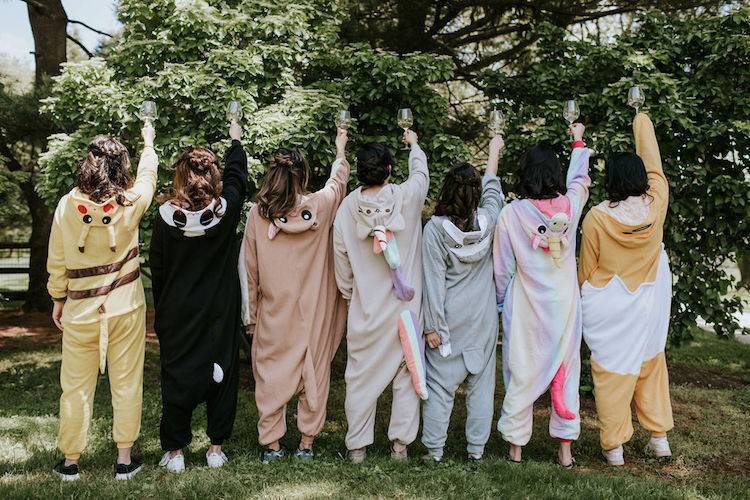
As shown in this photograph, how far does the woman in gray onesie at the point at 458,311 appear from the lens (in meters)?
3.93

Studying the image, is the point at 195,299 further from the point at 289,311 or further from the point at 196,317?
the point at 289,311

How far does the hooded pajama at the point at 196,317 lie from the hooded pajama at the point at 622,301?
232 centimetres

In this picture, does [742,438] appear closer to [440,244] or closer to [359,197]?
[440,244]

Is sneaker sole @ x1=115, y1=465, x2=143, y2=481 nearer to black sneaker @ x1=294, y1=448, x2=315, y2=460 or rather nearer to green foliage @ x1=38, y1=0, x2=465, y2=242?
black sneaker @ x1=294, y1=448, x2=315, y2=460

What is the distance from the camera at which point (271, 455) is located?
157 inches

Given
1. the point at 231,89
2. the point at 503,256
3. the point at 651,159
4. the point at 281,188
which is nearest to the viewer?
the point at 281,188

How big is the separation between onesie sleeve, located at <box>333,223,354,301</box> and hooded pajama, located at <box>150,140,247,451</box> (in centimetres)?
64

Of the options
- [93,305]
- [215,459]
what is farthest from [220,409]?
[93,305]

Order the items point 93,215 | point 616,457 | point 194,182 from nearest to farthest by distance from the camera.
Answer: point 93,215 → point 194,182 → point 616,457

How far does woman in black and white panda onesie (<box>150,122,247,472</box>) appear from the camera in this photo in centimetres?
374

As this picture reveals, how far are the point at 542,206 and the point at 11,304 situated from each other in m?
11.6

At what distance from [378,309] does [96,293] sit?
167cm

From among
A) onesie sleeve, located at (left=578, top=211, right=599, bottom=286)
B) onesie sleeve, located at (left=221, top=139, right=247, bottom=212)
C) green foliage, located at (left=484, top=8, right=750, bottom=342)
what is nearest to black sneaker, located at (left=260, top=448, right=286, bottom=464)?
onesie sleeve, located at (left=221, top=139, right=247, bottom=212)

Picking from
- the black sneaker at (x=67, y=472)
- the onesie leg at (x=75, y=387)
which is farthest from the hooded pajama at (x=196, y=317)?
the black sneaker at (x=67, y=472)
